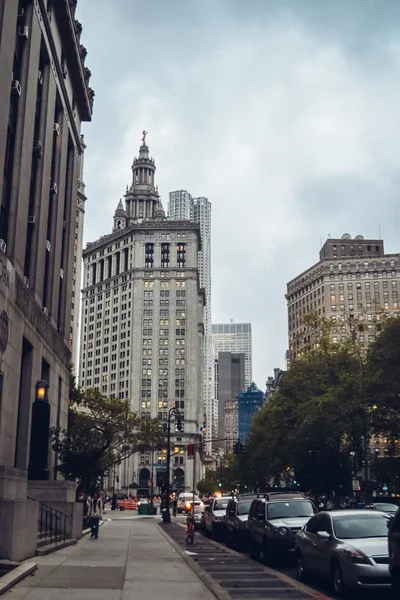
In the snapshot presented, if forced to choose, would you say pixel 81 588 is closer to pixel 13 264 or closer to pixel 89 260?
pixel 13 264

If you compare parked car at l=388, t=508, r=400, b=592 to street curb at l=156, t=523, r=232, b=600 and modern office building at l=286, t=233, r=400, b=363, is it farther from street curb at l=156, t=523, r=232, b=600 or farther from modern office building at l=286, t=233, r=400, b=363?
modern office building at l=286, t=233, r=400, b=363

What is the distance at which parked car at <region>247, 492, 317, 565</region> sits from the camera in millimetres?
20016

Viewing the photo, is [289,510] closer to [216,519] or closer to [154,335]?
[216,519]

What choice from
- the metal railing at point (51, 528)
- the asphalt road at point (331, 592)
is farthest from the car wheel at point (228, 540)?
the asphalt road at point (331, 592)

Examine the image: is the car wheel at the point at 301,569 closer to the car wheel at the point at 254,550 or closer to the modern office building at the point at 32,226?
the car wheel at the point at 254,550

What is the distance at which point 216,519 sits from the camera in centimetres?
3209

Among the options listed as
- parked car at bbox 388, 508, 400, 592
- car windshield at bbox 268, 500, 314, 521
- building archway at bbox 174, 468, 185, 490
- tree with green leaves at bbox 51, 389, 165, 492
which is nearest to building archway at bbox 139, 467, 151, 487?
building archway at bbox 174, 468, 185, 490

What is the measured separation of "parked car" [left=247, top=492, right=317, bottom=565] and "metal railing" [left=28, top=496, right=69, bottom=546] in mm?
6718

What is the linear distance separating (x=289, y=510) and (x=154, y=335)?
14694 cm

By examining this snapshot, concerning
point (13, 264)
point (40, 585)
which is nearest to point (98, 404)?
point (13, 264)

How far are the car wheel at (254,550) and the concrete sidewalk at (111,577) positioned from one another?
2406 mm

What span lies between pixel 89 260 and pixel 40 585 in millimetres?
184618

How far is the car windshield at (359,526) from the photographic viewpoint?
49.0ft

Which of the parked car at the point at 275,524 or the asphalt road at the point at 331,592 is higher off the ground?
the parked car at the point at 275,524
